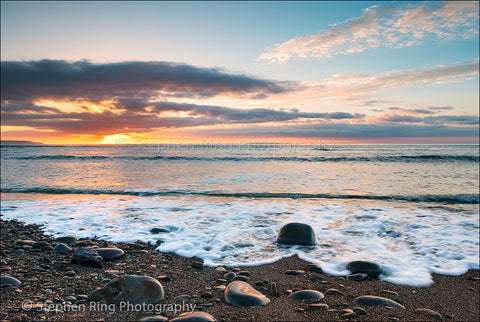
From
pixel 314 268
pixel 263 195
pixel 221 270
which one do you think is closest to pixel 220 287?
pixel 221 270

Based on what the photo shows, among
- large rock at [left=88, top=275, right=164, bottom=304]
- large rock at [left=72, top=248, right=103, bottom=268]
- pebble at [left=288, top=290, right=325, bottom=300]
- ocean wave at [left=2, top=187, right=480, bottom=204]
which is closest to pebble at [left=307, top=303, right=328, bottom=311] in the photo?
pebble at [left=288, top=290, right=325, bottom=300]

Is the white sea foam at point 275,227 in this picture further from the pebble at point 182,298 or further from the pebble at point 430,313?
the pebble at point 182,298

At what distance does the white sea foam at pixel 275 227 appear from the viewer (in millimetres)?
4652

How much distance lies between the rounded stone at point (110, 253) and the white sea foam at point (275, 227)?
76 cm

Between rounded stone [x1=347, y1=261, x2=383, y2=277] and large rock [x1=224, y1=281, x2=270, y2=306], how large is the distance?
1675 mm

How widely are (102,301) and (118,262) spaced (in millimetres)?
1422

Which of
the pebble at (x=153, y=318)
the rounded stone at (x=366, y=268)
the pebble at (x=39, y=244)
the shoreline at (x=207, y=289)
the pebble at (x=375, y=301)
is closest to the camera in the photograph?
the pebble at (x=153, y=318)

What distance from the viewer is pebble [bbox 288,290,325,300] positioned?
3.26m

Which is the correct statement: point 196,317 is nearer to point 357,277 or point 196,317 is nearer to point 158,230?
point 357,277

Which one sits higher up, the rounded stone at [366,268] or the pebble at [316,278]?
the rounded stone at [366,268]

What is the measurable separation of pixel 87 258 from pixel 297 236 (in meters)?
3.67

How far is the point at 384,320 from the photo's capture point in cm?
281

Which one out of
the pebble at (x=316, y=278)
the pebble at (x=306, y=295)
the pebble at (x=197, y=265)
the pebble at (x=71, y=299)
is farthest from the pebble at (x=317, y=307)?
the pebble at (x=71, y=299)

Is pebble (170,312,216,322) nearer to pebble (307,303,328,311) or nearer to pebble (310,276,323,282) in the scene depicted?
pebble (307,303,328,311)
